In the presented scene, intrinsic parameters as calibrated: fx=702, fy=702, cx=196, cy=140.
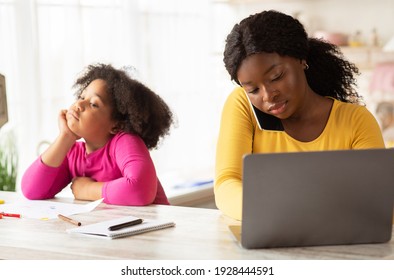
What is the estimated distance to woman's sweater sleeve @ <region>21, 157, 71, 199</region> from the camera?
2.30 m

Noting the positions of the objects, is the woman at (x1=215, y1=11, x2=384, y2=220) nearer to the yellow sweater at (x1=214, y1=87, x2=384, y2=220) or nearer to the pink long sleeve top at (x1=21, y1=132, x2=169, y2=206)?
the yellow sweater at (x1=214, y1=87, x2=384, y2=220)

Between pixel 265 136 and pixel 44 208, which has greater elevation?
pixel 265 136

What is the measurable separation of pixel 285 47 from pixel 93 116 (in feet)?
2.39

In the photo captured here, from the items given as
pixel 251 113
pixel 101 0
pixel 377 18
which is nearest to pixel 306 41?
pixel 251 113

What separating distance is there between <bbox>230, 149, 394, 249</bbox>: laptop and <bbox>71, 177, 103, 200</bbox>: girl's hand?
0.82 m

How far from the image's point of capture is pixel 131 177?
7.25 feet

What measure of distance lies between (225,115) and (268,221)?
625mm

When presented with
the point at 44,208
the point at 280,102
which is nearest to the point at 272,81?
the point at 280,102

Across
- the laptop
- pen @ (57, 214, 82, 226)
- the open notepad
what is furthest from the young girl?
the laptop

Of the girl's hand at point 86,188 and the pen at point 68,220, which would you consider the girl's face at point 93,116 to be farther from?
the pen at point 68,220

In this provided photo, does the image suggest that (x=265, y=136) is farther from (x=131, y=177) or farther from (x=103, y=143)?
(x=103, y=143)

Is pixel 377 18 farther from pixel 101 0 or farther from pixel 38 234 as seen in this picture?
pixel 38 234

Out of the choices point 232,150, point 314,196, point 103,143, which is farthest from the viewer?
point 103,143

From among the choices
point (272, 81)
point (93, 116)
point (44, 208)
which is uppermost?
point (272, 81)
